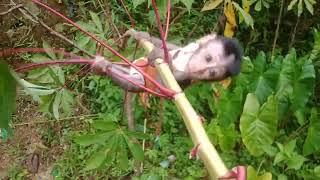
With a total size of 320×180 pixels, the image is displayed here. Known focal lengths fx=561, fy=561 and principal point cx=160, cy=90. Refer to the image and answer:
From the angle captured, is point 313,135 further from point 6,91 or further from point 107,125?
point 6,91

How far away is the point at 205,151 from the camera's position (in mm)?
808

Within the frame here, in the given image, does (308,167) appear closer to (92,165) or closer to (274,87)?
(274,87)

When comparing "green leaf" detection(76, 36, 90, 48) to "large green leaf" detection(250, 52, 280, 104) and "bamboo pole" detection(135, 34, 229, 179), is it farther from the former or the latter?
"bamboo pole" detection(135, 34, 229, 179)

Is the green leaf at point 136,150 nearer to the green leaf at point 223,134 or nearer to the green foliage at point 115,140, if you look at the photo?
the green foliage at point 115,140

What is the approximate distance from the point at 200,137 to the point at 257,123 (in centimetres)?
210

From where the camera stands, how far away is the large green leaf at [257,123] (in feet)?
9.34

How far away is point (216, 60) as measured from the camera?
1.86 m

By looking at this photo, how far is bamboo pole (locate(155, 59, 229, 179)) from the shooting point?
2.47ft

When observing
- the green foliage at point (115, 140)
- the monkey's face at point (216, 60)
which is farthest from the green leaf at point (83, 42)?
the green foliage at point (115, 140)

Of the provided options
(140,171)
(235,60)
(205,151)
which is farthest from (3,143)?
(205,151)

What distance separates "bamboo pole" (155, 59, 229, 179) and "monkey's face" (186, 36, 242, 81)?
0.72m

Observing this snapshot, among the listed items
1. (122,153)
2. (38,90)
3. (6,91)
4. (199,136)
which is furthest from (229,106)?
(6,91)

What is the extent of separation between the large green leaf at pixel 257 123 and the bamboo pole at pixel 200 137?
1759mm

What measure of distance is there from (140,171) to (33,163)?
0.70m
